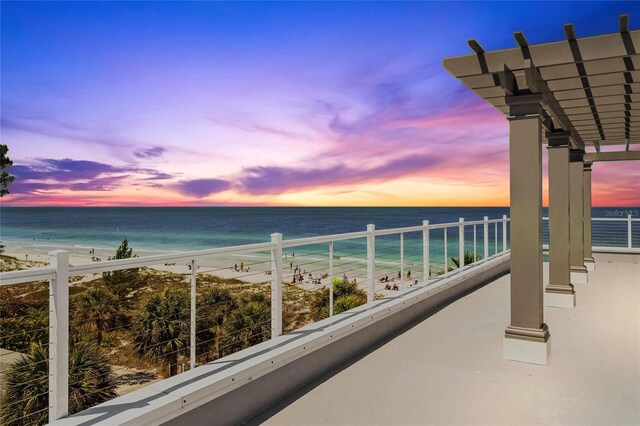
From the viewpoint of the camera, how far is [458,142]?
166 feet

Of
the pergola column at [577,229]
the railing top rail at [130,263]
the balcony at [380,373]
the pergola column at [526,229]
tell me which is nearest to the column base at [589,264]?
the pergola column at [577,229]

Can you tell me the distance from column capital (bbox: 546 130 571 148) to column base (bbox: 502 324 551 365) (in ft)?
10.9

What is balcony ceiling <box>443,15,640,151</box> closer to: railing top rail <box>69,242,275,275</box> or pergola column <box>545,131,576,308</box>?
pergola column <box>545,131,576,308</box>

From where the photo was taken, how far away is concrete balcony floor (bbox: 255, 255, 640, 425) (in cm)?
277

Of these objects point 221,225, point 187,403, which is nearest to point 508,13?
point 187,403

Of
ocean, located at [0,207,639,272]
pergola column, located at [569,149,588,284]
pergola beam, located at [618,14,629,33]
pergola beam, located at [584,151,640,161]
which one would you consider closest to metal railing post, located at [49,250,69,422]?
pergola beam, located at [618,14,629,33]

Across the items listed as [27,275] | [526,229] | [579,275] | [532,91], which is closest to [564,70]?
[532,91]

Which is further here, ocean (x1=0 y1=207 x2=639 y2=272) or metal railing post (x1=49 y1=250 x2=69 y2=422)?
ocean (x1=0 y1=207 x2=639 y2=272)

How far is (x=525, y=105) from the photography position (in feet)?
13.1

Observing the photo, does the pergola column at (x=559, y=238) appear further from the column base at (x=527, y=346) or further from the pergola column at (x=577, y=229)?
the column base at (x=527, y=346)

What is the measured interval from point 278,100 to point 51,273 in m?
43.2

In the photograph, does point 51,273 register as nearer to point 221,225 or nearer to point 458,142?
point 458,142

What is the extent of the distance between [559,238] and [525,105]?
8.97 feet

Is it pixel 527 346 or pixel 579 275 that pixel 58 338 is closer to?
pixel 527 346
